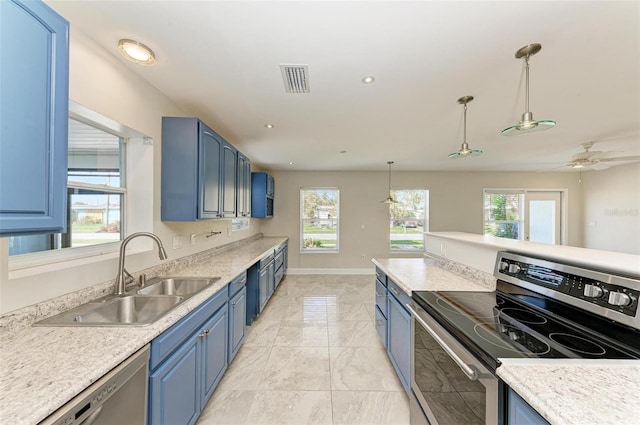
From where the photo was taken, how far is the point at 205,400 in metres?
1.66

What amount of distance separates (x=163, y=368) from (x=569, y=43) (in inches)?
118

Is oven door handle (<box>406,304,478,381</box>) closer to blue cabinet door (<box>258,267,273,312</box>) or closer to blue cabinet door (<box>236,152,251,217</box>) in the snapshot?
blue cabinet door (<box>258,267,273,312</box>)

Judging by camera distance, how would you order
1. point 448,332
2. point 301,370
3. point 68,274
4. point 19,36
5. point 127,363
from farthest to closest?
point 301,370 → point 68,274 → point 448,332 → point 127,363 → point 19,36

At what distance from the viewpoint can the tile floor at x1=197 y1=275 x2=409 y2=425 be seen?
1.75m

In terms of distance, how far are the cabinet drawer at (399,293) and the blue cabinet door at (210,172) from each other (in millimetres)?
1852

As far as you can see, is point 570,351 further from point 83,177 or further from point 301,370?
point 83,177

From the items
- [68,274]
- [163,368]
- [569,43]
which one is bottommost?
[163,368]

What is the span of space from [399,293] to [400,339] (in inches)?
13.9

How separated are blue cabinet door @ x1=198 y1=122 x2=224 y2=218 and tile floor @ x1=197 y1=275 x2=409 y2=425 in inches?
59.4

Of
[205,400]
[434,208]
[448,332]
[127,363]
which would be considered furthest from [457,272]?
[434,208]

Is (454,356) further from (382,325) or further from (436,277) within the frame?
(382,325)

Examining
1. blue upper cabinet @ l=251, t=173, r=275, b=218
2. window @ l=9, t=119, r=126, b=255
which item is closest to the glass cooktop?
window @ l=9, t=119, r=126, b=255

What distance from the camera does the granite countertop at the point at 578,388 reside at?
2.08 ft

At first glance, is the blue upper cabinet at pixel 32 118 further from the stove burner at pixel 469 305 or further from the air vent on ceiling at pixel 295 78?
the stove burner at pixel 469 305
